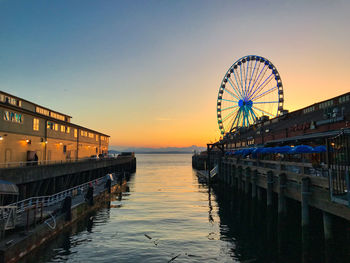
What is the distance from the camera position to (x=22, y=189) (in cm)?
2938

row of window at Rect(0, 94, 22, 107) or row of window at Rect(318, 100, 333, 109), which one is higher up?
row of window at Rect(0, 94, 22, 107)

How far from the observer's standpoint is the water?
60.1 feet

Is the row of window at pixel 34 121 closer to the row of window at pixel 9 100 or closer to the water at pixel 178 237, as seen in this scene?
the row of window at pixel 9 100

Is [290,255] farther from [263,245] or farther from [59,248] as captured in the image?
[59,248]

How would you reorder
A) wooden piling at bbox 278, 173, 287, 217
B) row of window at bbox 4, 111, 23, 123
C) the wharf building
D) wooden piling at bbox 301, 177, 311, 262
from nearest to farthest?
the wharf building → wooden piling at bbox 301, 177, 311, 262 → wooden piling at bbox 278, 173, 287, 217 → row of window at bbox 4, 111, 23, 123

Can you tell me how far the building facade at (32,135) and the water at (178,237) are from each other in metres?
12.5

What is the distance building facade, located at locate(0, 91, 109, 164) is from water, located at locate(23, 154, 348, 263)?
1253 centimetres

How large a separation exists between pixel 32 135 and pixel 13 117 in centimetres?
497

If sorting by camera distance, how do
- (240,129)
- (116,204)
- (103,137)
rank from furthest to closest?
(103,137) → (240,129) → (116,204)

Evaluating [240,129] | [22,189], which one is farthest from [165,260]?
[240,129]

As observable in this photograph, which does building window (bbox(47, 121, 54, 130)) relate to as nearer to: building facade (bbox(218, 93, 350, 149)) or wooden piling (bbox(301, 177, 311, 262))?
building facade (bbox(218, 93, 350, 149))

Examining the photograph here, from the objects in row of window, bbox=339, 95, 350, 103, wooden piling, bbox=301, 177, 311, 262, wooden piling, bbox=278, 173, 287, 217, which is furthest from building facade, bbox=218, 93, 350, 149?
wooden piling, bbox=301, 177, 311, 262

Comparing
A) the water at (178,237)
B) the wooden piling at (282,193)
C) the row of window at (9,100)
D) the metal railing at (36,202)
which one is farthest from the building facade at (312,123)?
the row of window at (9,100)

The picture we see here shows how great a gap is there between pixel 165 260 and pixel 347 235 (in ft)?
42.9
